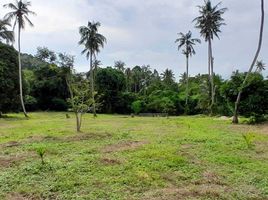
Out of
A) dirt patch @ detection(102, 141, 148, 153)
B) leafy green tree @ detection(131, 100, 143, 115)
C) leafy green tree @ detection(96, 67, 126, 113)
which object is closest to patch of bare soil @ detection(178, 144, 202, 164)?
dirt patch @ detection(102, 141, 148, 153)

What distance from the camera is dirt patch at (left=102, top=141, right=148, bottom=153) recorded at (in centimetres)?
1330

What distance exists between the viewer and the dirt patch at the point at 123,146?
43.6 ft

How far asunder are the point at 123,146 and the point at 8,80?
2648 cm

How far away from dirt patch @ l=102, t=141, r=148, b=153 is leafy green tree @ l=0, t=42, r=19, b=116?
2515cm

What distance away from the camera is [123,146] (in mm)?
14117

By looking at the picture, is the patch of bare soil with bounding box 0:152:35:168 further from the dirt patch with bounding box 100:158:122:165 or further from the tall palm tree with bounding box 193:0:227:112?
the tall palm tree with bounding box 193:0:227:112

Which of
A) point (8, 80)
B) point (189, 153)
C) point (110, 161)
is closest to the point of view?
point (110, 161)

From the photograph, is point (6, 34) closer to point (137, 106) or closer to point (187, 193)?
point (137, 106)

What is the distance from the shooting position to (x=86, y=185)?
341 inches

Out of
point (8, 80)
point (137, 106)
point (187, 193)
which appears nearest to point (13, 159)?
point (187, 193)

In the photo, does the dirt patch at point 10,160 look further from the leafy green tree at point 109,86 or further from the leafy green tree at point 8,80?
the leafy green tree at point 109,86

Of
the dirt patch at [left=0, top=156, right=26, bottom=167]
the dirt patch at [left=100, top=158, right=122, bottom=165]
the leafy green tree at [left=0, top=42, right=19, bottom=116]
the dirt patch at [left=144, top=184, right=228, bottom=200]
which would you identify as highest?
the leafy green tree at [left=0, top=42, right=19, bottom=116]

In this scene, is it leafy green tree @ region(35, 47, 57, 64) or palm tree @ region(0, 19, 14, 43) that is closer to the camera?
palm tree @ region(0, 19, 14, 43)

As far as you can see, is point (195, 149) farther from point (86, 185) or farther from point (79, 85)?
point (79, 85)
